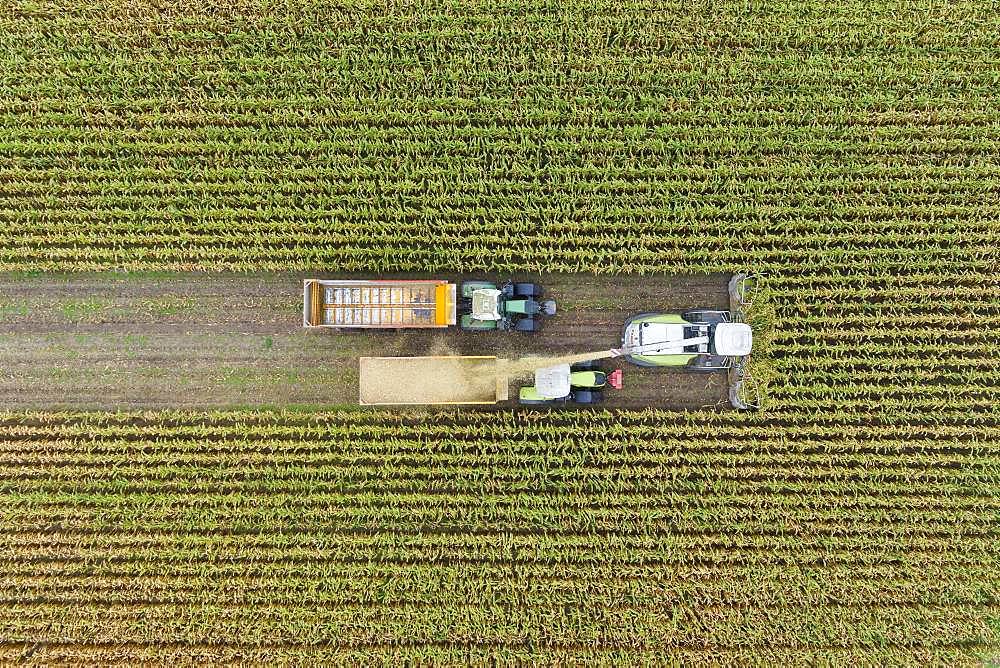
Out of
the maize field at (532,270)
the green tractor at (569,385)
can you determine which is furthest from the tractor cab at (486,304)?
the green tractor at (569,385)

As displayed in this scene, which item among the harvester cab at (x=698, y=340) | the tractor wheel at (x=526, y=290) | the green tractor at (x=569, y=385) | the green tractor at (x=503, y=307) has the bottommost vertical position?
the green tractor at (x=569, y=385)

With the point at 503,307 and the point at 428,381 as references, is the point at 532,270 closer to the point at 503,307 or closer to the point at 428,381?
the point at 503,307

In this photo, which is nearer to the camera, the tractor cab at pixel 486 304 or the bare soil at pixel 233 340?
the tractor cab at pixel 486 304

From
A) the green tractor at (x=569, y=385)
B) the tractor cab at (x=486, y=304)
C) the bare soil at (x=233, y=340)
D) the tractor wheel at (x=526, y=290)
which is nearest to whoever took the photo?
the tractor cab at (x=486, y=304)

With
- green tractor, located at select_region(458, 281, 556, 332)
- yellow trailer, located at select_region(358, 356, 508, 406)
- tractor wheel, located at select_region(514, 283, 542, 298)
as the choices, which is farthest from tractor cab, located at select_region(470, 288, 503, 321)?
yellow trailer, located at select_region(358, 356, 508, 406)

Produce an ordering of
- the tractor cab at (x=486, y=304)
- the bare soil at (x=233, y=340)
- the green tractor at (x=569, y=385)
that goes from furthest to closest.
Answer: the bare soil at (x=233, y=340)
the green tractor at (x=569, y=385)
the tractor cab at (x=486, y=304)

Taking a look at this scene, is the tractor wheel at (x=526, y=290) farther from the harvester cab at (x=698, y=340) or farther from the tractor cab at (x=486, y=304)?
the harvester cab at (x=698, y=340)
